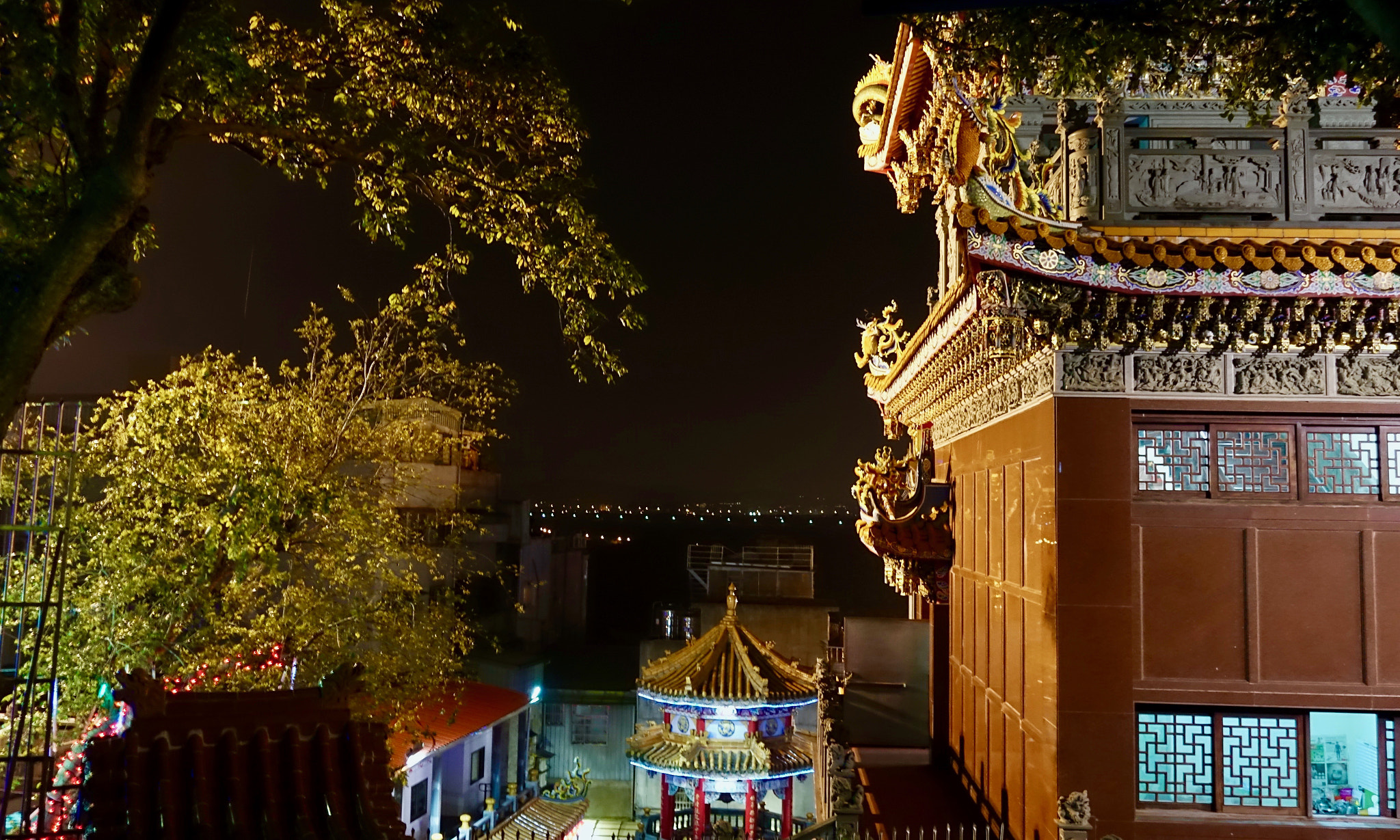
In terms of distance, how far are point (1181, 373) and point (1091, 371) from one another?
763 millimetres

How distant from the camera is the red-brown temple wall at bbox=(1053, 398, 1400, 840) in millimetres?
7547

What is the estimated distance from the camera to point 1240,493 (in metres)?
7.79

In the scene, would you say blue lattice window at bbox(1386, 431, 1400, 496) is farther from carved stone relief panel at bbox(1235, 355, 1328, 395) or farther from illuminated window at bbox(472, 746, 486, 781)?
illuminated window at bbox(472, 746, 486, 781)

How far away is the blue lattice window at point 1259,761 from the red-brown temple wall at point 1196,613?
0.15 m

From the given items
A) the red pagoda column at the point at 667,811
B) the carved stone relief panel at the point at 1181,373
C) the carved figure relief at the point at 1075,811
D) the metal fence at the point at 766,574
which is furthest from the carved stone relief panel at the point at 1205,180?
the metal fence at the point at 766,574

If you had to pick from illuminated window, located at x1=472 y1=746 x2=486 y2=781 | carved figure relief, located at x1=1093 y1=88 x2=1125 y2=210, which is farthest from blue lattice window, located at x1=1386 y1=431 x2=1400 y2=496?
illuminated window, located at x1=472 y1=746 x2=486 y2=781

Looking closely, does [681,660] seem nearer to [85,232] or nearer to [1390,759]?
[1390,759]

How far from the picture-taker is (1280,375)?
7.77 meters

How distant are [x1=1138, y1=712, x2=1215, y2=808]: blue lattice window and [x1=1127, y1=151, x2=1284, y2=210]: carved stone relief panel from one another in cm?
435

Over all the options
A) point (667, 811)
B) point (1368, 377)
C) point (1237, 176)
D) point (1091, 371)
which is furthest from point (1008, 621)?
point (667, 811)

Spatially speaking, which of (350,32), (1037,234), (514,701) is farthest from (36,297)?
(514,701)

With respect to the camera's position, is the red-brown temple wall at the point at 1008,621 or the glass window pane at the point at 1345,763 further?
the red-brown temple wall at the point at 1008,621

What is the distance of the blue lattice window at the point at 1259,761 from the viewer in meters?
7.68

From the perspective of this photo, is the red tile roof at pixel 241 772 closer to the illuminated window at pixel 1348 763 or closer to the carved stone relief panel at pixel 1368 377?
the illuminated window at pixel 1348 763
